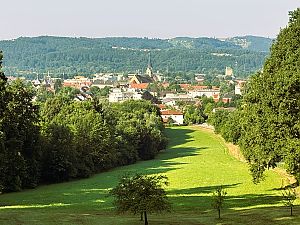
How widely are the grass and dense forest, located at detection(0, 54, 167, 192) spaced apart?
2.47 metres

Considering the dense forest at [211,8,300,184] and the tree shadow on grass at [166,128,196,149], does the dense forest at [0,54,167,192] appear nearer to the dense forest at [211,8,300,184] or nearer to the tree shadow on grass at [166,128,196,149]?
the dense forest at [211,8,300,184]

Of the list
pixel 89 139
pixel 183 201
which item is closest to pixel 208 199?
pixel 183 201

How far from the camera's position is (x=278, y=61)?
3691 cm

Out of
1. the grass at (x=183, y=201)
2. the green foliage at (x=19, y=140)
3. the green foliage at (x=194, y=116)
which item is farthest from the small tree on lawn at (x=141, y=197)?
the green foliage at (x=194, y=116)

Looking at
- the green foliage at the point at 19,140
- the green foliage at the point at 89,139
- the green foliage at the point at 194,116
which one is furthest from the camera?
the green foliage at the point at 194,116

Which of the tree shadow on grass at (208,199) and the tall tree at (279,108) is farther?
the tree shadow on grass at (208,199)

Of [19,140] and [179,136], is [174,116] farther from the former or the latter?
[19,140]

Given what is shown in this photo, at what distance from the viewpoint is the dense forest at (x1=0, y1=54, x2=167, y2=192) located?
48969 mm

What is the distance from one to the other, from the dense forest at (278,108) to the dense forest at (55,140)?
18.3m

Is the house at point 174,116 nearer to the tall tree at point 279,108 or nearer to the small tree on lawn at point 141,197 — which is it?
the tall tree at point 279,108

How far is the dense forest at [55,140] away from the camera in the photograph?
49.0 m

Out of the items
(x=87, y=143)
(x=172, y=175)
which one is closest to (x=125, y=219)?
(x=172, y=175)

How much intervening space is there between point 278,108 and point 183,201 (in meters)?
8.58

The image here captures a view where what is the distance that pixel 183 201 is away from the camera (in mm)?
36719
